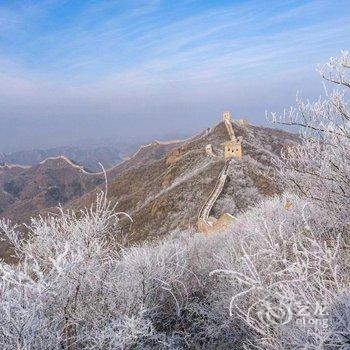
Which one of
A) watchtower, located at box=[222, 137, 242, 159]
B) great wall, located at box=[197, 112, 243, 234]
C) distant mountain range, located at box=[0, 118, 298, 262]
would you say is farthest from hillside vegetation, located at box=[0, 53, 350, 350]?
watchtower, located at box=[222, 137, 242, 159]

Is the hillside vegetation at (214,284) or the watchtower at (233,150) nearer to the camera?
the hillside vegetation at (214,284)

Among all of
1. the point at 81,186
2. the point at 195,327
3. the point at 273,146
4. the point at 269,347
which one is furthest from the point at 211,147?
the point at 81,186

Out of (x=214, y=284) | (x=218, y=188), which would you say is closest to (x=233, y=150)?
(x=218, y=188)

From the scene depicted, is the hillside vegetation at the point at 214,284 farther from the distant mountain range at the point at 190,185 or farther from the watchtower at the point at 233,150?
the watchtower at the point at 233,150

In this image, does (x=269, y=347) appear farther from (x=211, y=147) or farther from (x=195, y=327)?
(x=211, y=147)

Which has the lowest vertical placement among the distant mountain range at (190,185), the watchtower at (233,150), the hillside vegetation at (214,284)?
the distant mountain range at (190,185)

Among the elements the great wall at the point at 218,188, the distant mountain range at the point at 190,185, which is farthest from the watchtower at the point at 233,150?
the distant mountain range at the point at 190,185

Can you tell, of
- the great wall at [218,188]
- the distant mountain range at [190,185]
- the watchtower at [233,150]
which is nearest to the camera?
the great wall at [218,188]

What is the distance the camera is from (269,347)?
6.46 meters

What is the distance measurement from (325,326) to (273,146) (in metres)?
81.4

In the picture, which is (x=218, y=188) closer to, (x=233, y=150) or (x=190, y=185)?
(x=190, y=185)

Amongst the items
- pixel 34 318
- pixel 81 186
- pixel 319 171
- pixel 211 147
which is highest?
pixel 319 171

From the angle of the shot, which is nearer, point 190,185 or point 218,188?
point 218,188

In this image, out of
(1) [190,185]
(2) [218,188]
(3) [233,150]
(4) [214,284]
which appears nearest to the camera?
(4) [214,284]
